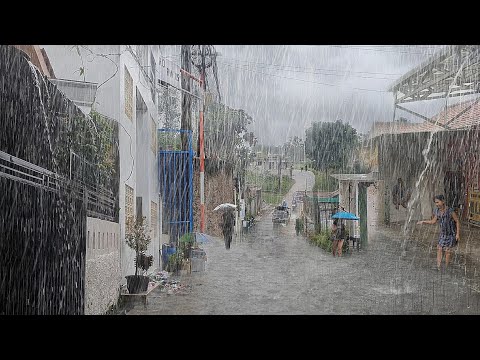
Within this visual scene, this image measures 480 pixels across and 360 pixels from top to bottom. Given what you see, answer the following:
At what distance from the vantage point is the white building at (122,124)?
13.9ft

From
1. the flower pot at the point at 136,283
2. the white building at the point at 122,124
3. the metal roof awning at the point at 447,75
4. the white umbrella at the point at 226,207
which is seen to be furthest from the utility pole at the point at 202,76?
the metal roof awning at the point at 447,75

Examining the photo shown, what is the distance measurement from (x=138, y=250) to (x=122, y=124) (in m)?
0.99

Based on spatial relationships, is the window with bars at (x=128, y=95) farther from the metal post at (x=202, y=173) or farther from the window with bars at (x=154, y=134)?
the metal post at (x=202, y=173)

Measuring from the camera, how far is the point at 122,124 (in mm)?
4352

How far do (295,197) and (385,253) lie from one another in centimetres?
87

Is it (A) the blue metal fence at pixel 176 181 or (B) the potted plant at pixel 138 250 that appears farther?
(A) the blue metal fence at pixel 176 181

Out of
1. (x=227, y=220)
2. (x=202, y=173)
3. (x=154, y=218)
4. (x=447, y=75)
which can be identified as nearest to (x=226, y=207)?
(x=227, y=220)

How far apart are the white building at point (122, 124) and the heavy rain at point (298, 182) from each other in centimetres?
2

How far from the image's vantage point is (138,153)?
4449 mm

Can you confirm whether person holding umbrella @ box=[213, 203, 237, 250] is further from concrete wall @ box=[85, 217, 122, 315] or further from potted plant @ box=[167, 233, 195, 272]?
concrete wall @ box=[85, 217, 122, 315]

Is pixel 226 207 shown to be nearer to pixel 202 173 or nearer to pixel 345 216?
pixel 202 173

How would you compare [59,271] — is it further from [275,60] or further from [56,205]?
[275,60]

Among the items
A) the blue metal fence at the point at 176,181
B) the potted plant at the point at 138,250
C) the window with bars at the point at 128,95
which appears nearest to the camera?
the window with bars at the point at 128,95

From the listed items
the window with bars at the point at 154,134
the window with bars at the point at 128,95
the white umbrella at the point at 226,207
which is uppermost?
the window with bars at the point at 128,95
